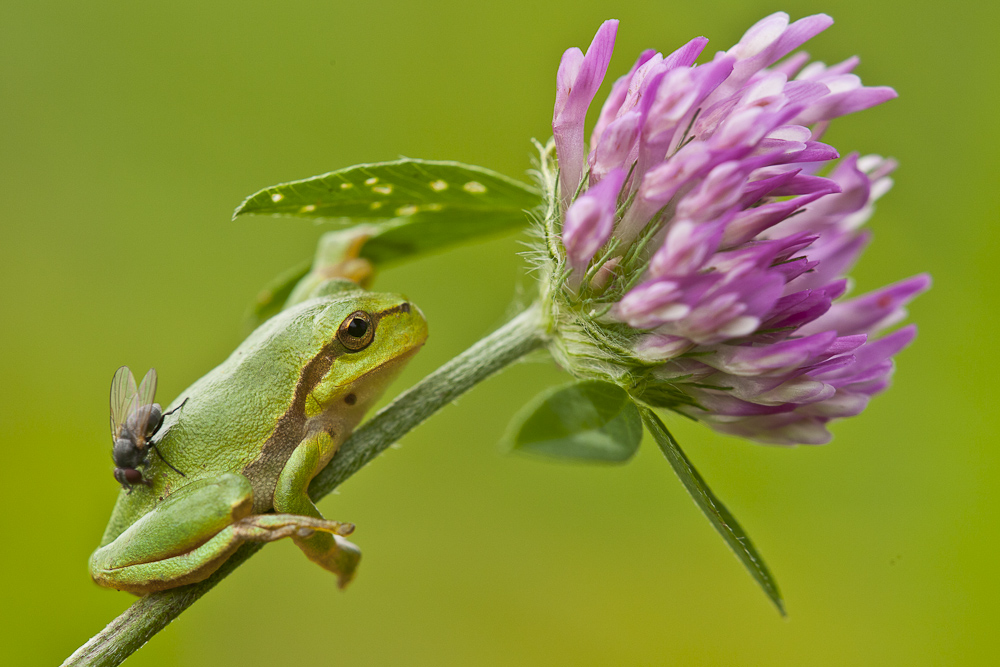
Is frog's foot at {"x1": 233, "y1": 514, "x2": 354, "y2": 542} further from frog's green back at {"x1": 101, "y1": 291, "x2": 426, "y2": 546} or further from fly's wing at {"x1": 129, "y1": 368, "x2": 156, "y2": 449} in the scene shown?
fly's wing at {"x1": 129, "y1": 368, "x2": 156, "y2": 449}

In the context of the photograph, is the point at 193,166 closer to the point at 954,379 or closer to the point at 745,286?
the point at 745,286

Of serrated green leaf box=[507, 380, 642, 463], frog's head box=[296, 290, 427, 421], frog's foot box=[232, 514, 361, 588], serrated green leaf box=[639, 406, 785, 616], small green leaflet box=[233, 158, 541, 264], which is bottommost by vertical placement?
serrated green leaf box=[639, 406, 785, 616]

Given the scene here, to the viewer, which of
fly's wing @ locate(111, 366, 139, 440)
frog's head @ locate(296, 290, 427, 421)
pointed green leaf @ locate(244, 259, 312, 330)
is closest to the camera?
fly's wing @ locate(111, 366, 139, 440)

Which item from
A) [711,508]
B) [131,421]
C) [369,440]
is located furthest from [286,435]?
[711,508]

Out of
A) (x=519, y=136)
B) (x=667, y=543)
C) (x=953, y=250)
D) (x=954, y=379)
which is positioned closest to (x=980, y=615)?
(x=954, y=379)

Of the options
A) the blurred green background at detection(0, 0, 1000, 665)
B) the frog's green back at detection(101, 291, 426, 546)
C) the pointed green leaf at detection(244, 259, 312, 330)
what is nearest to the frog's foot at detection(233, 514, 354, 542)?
the frog's green back at detection(101, 291, 426, 546)

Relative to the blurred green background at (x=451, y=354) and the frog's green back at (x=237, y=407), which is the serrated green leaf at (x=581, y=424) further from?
the blurred green background at (x=451, y=354)

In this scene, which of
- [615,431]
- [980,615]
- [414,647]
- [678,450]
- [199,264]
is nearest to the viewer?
[615,431]

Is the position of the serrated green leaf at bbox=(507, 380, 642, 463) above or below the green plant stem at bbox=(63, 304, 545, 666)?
below
